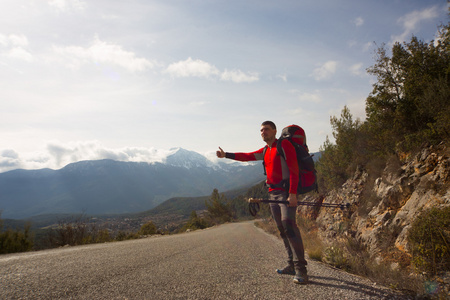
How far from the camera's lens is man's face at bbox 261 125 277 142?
445cm

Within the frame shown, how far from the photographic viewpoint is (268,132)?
445 centimetres

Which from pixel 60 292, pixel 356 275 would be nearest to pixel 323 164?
pixel 356 275

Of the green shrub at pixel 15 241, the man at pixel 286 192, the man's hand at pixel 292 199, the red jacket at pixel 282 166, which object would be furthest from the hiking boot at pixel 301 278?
the green shrub at pixel 15 241

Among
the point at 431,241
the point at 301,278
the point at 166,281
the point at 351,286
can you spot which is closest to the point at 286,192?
the point at 301,278

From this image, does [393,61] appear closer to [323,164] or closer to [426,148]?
[426,148]

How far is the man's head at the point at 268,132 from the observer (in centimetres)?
445

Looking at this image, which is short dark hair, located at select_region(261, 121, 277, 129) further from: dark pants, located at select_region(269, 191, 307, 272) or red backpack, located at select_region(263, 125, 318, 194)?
dark pants, located at select_region(269, 191, 307, 272)

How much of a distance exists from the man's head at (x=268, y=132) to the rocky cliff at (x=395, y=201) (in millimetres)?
3361

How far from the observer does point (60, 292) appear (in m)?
→ 2.73

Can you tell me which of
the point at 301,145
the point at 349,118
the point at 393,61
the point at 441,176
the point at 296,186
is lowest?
the point at 441,176

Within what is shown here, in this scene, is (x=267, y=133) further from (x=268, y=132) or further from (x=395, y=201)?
(x=395, y=201)

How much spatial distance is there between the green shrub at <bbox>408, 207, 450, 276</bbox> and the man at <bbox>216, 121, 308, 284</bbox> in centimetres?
194

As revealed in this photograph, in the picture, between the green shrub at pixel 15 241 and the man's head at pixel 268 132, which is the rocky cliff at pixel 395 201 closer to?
the man's head at pixel 268 132

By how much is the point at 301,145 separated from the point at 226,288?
2.69m
